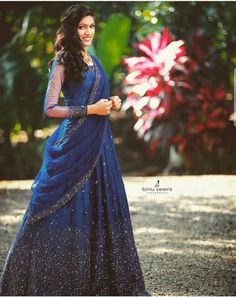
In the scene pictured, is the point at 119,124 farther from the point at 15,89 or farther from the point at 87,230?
the point at 87,230

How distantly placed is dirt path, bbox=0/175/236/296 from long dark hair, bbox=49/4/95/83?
3.79 feet

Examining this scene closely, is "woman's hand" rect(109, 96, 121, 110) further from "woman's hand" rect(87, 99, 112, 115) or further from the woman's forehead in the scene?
the woman's forehead

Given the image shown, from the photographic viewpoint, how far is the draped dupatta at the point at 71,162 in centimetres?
223

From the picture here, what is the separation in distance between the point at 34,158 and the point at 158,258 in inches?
85.8

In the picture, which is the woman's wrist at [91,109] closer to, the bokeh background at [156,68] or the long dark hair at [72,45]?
the long dark hair at [72,45]

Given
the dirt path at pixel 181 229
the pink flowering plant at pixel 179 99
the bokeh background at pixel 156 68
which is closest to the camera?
the dirt path at pixel 181 229

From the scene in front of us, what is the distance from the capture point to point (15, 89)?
14.3 feet

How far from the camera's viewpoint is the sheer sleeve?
85.2 inches

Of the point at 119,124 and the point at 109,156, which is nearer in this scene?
the point at 109,156

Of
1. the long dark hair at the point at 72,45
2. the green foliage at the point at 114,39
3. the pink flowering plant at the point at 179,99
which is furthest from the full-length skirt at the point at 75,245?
the green foliage at the point at 114,39

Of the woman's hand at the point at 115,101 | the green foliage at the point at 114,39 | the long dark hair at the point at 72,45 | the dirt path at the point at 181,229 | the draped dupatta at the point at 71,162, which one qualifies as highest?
the green foliage at the point at 114,39

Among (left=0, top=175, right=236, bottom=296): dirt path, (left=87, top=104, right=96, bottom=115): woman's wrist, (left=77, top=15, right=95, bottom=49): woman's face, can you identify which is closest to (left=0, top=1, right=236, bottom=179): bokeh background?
Result: (left=0, top=175, right=236, bottom=296): dirt path

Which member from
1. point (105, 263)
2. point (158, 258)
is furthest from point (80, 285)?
point (158, 258)

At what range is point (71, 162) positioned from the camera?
7.30ft
